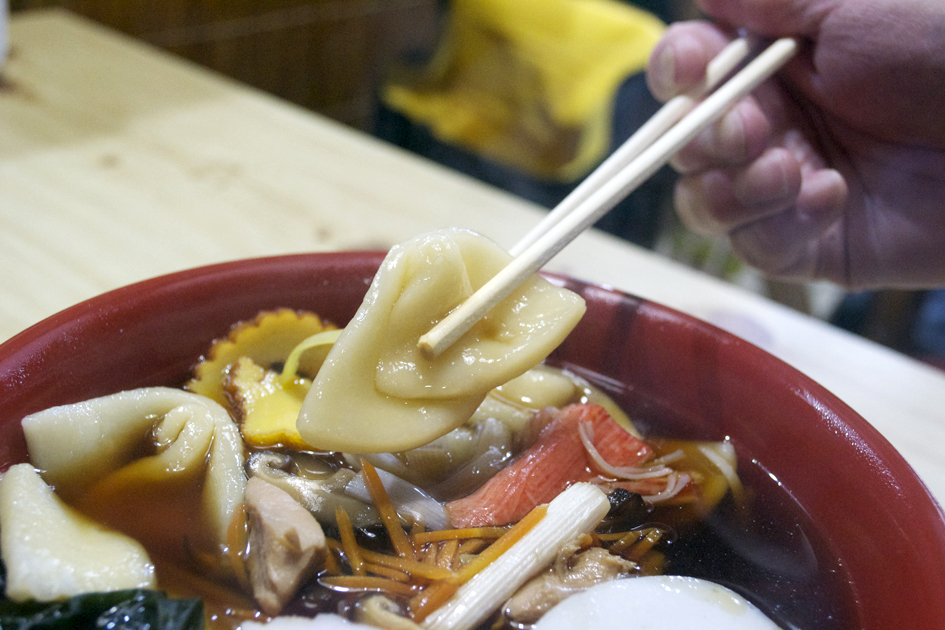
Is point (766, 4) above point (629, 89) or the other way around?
above

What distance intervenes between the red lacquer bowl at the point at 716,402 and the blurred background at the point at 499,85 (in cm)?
159

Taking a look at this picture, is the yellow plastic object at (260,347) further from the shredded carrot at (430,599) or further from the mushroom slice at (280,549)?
the shredded carrot at (430,599)

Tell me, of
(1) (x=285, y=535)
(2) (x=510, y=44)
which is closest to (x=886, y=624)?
(1) (x=285, y=535)

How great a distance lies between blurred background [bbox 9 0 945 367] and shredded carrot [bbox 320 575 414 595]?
193cm

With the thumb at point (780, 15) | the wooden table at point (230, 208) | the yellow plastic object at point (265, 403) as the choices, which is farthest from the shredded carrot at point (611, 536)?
the thumb at point (780, 15)

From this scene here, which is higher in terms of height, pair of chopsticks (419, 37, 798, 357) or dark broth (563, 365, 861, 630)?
pair of chopsticks (419, 37, 798, 357)

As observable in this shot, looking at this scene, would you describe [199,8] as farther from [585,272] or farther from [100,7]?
[585,272]

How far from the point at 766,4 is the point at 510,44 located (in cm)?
209

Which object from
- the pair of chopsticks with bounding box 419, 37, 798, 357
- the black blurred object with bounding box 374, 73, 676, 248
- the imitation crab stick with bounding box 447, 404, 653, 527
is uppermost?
the pair of chopsticks with bounding box 419, 37, 798, 357

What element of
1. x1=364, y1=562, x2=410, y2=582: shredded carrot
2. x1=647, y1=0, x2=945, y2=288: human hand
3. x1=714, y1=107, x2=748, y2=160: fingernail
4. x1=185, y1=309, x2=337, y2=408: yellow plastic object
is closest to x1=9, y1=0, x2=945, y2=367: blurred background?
x1=647, y1=0, x2=945, y2=288: human hand

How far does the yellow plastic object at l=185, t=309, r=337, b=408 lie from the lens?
34.0 inches

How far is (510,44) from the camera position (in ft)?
10.00

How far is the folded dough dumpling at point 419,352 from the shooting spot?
72 centimetres

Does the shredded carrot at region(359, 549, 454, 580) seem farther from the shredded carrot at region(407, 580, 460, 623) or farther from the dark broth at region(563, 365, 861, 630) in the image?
the dark broth at region(563, 365, 861, 630)
